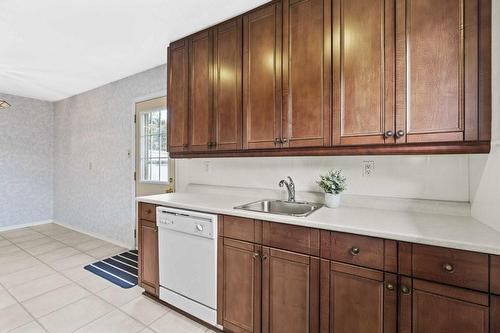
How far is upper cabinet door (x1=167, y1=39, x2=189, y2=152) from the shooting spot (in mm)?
2281

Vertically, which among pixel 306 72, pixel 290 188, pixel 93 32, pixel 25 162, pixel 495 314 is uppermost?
pixel 93 32

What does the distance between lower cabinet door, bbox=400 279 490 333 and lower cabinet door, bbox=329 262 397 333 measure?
0.06 meters

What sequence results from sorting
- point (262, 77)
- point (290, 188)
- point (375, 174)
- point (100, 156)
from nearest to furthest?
point (375, 174) → point (262, 77) → point (290, 188) → point (100, 156)

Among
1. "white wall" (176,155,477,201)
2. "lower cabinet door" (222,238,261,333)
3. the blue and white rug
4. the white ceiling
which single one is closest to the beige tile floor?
the blue and white rug

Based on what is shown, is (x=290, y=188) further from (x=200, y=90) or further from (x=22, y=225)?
(x=22, y=225)

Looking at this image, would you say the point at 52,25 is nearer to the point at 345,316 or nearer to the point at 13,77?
the point at 13,77

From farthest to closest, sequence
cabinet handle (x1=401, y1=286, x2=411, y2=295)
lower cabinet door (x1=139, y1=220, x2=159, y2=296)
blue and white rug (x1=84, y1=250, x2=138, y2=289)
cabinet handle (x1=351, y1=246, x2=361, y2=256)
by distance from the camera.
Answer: blue and white rug (x1=84, y1=250, x2=138, y2=289) < lower cabinet door (x1=139, y1=220, x2=159, y2=296) < cabinet handle (x1=351, y1=246, x2=361, y2=256) < cabinet handle (x1=401, y1=286, x2=411, y2=295)

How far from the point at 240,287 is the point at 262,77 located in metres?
1.53

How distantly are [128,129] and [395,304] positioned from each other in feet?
11.7

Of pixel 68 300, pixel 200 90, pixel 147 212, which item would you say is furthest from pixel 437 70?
pixel 68 300

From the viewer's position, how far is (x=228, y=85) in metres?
1.99

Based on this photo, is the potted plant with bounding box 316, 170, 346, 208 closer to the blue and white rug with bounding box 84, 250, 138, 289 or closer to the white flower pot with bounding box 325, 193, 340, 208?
the white flower pot with bounding box 325, 193, 340, 208

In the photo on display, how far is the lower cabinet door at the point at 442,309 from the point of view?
0.99 metres

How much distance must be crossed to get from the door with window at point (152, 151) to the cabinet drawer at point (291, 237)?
183 centimetres
